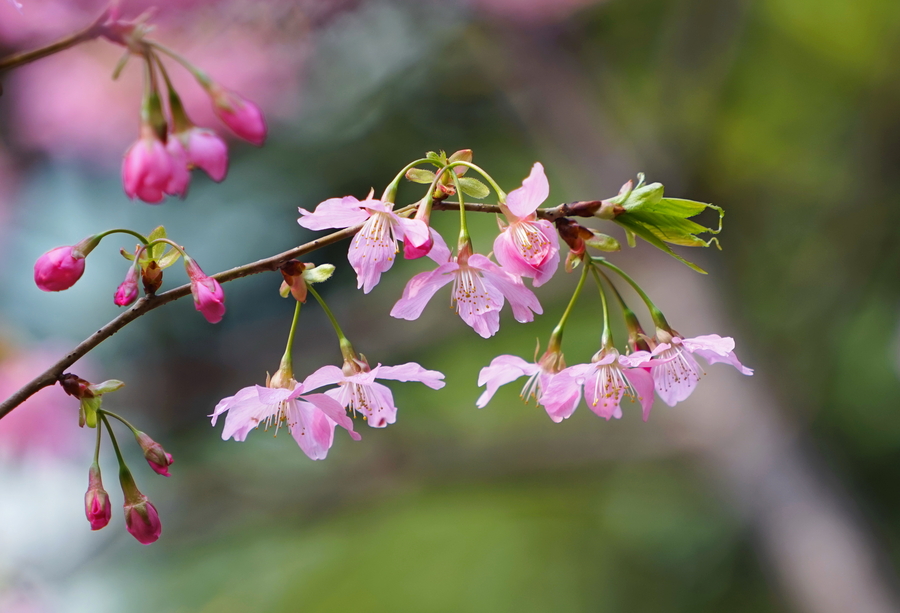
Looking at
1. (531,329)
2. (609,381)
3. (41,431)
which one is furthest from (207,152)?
(531,329)

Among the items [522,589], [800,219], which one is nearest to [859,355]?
[800,219]

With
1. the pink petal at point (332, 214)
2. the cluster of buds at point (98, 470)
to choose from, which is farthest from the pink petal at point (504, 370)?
the cluster of buds at point (98, 470)

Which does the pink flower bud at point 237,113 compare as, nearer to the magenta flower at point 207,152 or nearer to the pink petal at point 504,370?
the magenta flower at point 207,152

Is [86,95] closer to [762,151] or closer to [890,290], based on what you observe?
[762,151]

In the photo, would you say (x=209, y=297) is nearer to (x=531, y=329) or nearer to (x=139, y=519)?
(x=139, y=519)

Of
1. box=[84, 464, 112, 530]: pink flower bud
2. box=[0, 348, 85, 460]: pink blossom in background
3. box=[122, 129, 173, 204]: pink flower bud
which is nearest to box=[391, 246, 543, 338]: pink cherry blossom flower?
box=[122, 129, 173, 204]: pink flower bud
